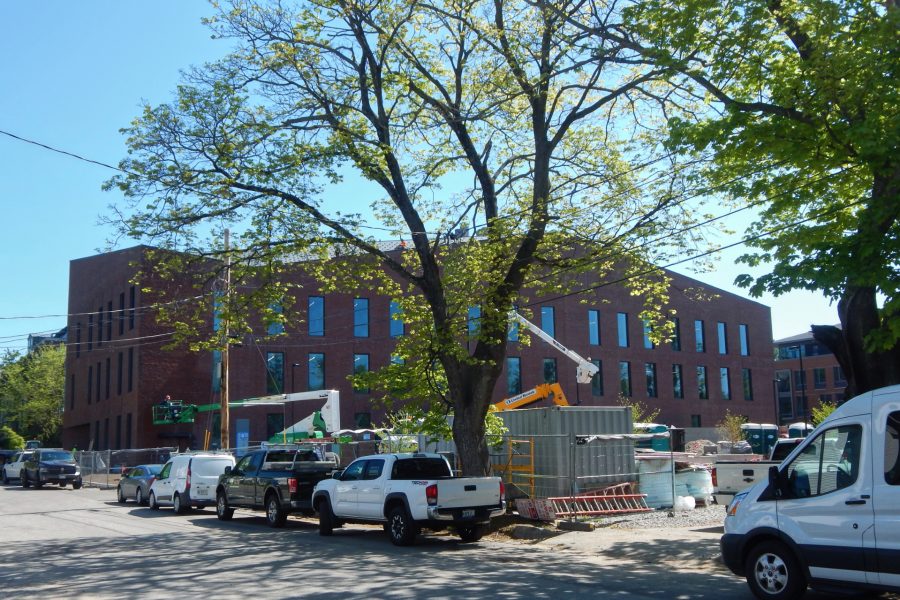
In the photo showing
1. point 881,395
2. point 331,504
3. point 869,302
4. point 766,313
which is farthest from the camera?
point 766,313

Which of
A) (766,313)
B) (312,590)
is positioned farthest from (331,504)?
(766,313)

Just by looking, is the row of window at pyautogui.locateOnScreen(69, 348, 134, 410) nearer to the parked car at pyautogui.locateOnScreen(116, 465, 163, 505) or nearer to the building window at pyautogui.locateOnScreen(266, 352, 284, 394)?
the building window at pyautogui.locateOnScreen(266, 352, 284, 394)

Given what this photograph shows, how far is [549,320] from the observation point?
56.3m

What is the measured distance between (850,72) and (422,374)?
39.7ft

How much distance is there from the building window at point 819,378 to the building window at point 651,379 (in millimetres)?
28533

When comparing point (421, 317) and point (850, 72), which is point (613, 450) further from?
point (850, 72)

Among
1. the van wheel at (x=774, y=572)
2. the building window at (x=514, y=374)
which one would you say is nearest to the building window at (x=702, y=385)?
the building window at (x=514, y=374)

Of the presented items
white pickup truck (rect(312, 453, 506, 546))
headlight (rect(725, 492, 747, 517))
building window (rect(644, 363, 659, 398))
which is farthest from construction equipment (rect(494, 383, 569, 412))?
building window (rect(644, 363, 659, 398))

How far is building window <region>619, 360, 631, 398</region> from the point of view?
2331 inches

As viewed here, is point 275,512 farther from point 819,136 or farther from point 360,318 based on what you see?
point 360,318

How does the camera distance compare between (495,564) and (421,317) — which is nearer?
(495,564)

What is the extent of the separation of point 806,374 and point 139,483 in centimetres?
7059

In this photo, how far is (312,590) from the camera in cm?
1087

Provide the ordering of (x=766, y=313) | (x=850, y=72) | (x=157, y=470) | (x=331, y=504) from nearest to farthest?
(x=850, y=72), (x=331, y=504), (x=157, y=470), (x=766, y=313)
